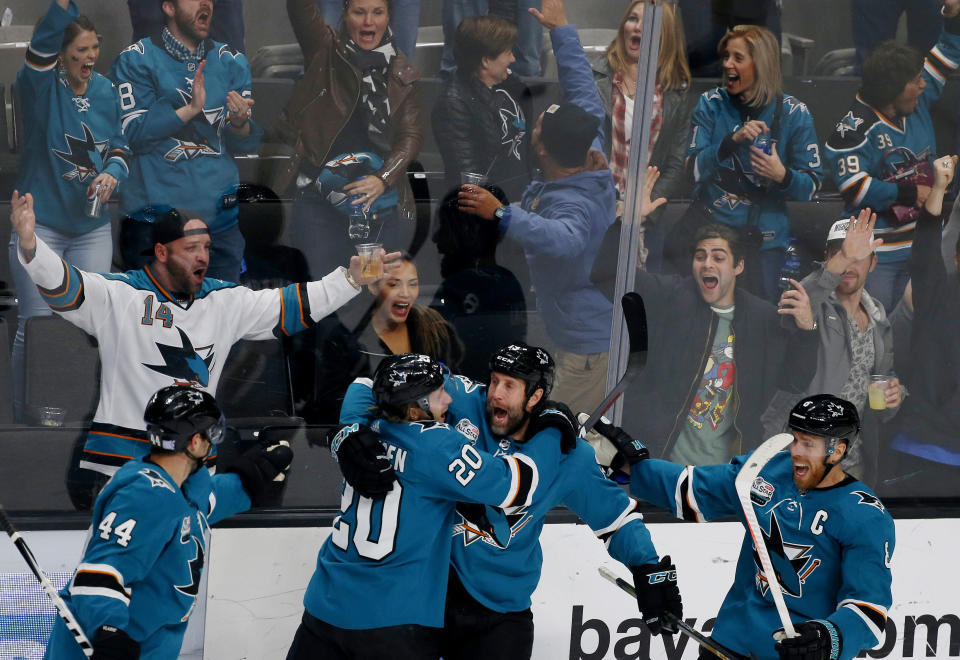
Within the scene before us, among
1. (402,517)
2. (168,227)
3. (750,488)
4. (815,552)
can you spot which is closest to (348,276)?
(168,227)

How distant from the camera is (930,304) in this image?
402cm

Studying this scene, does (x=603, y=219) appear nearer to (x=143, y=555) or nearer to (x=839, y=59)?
(x=839, y=59)

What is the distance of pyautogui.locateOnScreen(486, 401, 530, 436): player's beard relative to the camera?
3092 millimetres

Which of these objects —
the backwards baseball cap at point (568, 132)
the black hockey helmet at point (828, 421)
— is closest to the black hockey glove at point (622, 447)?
the black hockey helmet at point (828, 421)

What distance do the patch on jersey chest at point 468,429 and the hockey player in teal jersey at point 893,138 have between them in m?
1.57

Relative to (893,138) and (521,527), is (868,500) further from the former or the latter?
(893,138)

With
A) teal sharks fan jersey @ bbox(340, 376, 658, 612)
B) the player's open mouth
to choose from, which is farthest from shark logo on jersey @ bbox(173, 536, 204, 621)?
the player's open mouth

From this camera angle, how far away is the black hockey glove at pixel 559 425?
3.08 metres

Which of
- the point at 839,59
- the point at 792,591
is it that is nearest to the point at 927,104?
the point at 839,59

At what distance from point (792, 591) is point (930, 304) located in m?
1.49

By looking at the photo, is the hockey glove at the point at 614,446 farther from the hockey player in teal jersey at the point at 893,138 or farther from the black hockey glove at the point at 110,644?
the black hockey glove at the point at 110,644

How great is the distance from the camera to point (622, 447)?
3314 mm

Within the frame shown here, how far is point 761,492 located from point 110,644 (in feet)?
5.38

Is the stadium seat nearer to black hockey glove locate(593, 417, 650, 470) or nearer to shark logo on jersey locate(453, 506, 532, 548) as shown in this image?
shark logo on jersey locate(453, 506, 532, 548)
